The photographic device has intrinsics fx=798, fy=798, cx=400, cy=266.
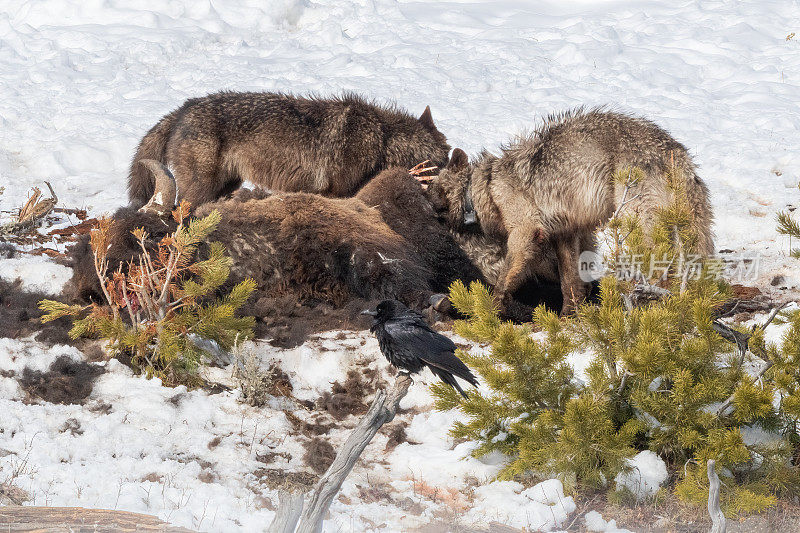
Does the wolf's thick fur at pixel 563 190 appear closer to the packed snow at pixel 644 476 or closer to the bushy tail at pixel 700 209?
the bushy tail at pixel 700 209

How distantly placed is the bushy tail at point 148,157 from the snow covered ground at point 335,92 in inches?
62.3

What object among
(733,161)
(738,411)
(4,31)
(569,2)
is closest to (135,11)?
(4,31)

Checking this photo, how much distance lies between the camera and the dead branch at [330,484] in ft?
10.2

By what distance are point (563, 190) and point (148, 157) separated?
4.79 meters

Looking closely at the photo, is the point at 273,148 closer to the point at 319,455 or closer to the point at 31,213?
the point at 31,213

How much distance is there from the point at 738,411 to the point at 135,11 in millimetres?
16415

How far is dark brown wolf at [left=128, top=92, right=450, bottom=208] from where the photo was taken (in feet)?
27.6

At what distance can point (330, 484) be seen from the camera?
325 centimetres

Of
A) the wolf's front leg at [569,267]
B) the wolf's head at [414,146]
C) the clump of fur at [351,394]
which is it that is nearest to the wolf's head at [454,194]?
the wolf's front leg at [569,267]

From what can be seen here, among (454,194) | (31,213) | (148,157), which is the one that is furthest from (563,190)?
(31,213)

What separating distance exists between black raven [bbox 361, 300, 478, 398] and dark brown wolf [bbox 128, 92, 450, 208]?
4657 mm

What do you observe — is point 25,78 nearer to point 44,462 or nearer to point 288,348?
point 288,348

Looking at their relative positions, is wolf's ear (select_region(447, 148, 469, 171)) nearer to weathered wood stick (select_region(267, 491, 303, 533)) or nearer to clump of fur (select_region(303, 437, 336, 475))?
clump of fur (select_region(303, 437, 336, 475))

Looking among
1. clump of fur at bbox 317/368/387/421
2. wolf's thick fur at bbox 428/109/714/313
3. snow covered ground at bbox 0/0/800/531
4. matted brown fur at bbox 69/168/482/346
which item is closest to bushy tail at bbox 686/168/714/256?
wolf's thick fur at bbox 428/109/714/313
